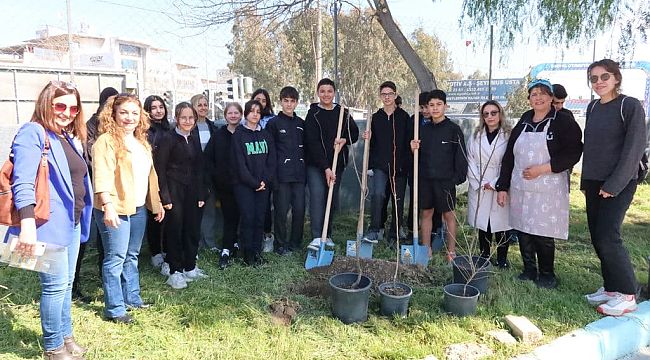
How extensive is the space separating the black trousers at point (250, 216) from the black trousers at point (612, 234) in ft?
8.68

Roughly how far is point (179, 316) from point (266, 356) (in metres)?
0.86

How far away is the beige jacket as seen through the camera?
2947 mm

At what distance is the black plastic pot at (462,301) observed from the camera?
326 centimetres

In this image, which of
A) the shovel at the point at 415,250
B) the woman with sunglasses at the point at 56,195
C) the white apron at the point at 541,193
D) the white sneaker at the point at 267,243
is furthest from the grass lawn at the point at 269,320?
the white sneaker at the point at 267,243

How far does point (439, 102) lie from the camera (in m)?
4.32

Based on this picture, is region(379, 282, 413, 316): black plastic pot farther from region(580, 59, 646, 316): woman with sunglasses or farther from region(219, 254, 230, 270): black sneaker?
region(219, 254, 230, 270): black sneaker

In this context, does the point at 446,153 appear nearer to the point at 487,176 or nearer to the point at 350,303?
the point at 487,176

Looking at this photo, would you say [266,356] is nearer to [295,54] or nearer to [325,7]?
[325,7]

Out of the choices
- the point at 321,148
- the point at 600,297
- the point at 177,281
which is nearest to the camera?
the point at 600,297

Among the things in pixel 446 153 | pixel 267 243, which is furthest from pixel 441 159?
pixel 267 243

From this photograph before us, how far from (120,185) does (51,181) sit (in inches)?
23.7

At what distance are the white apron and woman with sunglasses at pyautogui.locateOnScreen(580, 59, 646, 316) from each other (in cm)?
26

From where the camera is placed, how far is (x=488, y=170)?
418cm

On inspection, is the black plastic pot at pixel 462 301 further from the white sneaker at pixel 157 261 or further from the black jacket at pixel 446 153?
the white sneaker at pixel 157 261
